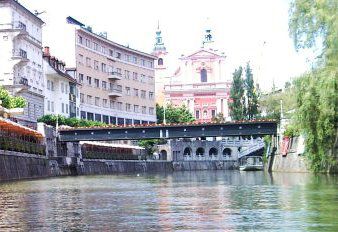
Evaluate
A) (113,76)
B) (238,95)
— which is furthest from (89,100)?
(238,95)

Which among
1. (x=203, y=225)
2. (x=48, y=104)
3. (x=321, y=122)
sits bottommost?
(x=203, y=225)

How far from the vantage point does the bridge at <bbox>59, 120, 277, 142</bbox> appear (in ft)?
304

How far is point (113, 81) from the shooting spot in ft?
490

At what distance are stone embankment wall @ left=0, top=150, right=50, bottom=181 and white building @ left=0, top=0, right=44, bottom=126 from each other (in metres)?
12.9

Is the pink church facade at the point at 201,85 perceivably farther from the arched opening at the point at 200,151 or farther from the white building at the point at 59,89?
the white building at the point at 59,89

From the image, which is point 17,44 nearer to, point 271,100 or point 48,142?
point 48,142

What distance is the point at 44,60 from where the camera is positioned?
11100 cm

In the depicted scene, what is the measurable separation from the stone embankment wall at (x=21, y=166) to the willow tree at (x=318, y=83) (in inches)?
1013

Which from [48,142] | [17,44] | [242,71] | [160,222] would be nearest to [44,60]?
[17,44]

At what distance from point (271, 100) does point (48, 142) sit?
4745cm

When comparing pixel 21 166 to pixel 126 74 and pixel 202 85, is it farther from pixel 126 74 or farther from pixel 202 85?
pixel 202 85

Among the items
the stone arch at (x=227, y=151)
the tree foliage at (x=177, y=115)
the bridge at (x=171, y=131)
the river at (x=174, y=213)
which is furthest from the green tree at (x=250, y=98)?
the river at (x=174, y=213)

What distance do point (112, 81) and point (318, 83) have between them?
A: 97.9 m

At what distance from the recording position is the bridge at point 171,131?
92562 millimetres
